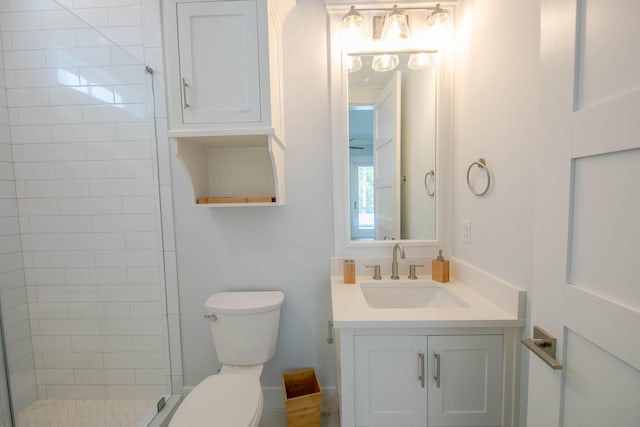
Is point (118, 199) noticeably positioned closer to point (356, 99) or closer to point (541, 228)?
point (356, 99)

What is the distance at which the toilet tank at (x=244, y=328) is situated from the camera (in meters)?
1.38

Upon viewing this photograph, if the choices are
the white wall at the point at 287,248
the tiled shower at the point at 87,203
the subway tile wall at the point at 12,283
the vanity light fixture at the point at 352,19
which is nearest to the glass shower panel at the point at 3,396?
the subway tile wall at the point at 12,283

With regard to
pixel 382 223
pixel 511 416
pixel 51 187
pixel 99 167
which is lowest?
pixel 511 416

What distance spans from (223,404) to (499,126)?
1620mm

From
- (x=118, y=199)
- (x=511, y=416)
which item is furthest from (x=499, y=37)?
(x=118, y=199)

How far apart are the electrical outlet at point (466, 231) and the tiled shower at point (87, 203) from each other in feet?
5.42

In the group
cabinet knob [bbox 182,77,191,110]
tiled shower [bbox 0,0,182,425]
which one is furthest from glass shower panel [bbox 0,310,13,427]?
cabinet knob [bbox 182,77,191,110]

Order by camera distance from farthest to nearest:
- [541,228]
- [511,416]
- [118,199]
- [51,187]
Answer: [118,199], [51,187], [511,416], [541,228]

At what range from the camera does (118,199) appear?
1556mm

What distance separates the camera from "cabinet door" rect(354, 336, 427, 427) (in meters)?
1.07

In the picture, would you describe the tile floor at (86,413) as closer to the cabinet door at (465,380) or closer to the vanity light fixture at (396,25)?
the cabinet door at (465,380)

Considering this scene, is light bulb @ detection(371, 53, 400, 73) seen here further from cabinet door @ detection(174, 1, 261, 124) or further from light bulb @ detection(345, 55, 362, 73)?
cabinet door @ detection(174, 1, 261, 124)

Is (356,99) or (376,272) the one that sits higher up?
(356,99)

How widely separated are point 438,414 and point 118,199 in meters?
1.94
